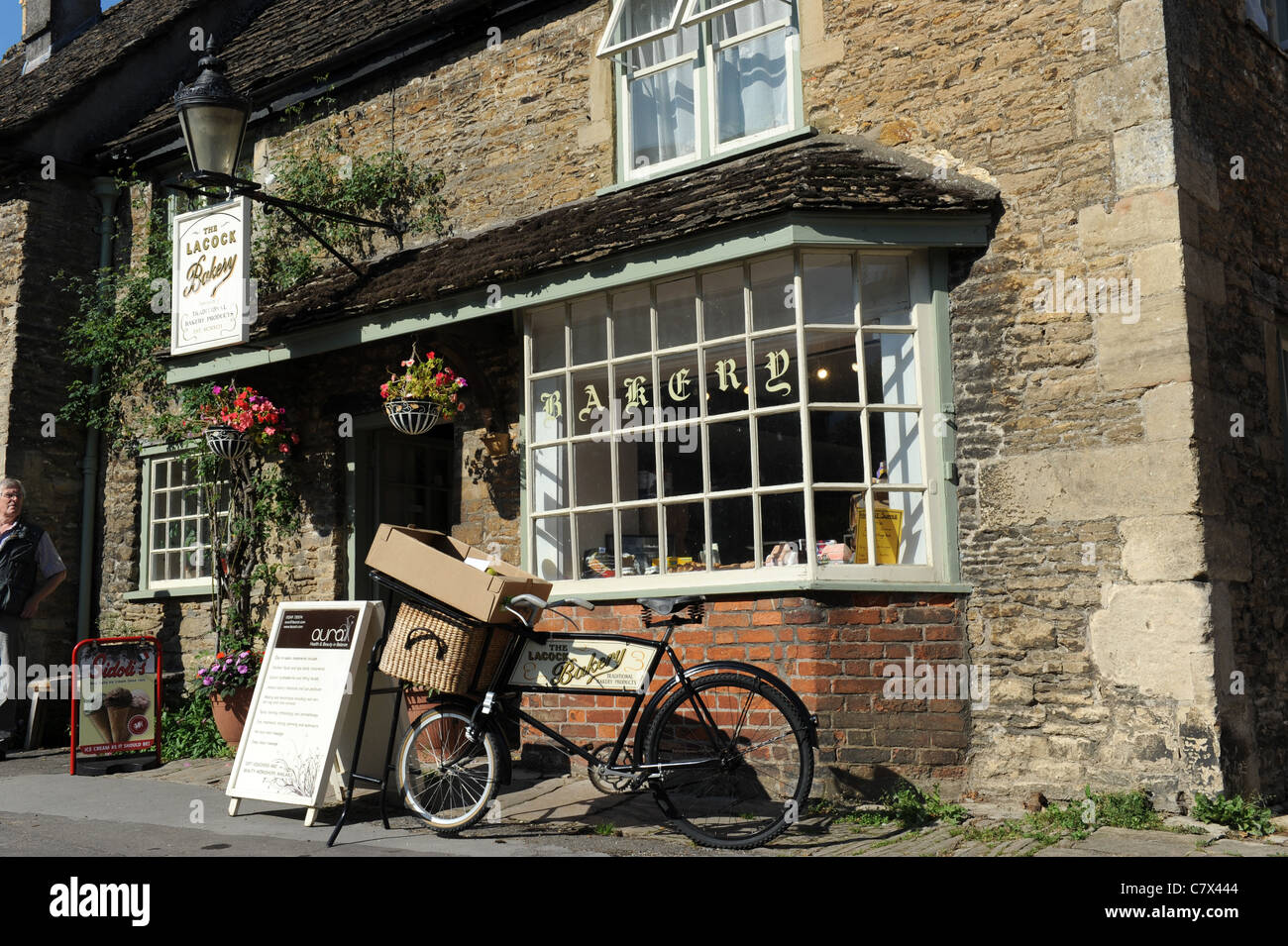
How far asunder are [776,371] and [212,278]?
474 cm

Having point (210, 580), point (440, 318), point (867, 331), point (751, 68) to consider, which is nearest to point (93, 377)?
point (210, 580)

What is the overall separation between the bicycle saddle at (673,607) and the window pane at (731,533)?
128cm

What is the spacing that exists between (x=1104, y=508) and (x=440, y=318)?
4339mm

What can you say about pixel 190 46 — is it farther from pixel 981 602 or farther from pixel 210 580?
pixel 981 602

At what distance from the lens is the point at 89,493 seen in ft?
38.7

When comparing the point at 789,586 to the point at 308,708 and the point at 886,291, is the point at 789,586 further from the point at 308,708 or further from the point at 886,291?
the point at 308,708

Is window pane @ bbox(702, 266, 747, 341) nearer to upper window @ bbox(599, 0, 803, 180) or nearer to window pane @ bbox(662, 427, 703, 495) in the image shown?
window pane @ bbox(662, 427, 703, 495)

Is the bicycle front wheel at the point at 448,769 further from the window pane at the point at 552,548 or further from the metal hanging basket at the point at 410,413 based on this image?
the metal hanging basket at the point at 410,413

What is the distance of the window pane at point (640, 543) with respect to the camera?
289 inches

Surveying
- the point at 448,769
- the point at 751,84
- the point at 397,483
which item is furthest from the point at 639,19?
the point at 448,769

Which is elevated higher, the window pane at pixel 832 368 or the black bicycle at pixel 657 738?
the window pane at pixel 832 368

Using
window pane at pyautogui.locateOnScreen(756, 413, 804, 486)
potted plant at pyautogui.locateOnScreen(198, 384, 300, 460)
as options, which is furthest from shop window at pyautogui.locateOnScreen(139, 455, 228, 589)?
window pane at pyautogui.locateOnScreen(756, 413, 804, 486)

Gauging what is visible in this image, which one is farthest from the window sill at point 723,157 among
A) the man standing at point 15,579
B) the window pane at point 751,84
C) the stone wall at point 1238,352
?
the man standing at point 15,579

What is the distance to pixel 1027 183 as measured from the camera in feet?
Answer: 22.0
